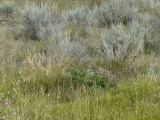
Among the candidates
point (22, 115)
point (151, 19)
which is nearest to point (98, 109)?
point (22, 115)

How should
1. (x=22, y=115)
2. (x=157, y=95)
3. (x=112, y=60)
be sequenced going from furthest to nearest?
(x=112, y=60) → (x=157, y=95) → (x=22, y=115)

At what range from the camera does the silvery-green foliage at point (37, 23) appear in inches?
325

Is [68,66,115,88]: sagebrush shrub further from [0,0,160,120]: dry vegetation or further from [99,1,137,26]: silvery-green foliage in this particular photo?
[99,1,137,26]: silvery-green foliage

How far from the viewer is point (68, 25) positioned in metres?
9.68

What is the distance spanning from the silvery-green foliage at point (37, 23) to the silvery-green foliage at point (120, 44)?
205 centimetres

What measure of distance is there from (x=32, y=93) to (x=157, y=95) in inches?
73.0

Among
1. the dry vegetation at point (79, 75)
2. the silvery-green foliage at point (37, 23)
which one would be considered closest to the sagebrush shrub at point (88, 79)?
the dry vegetation at point (79, 75)

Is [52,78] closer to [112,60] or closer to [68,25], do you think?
[112,60]

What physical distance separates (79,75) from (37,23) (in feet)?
14.8

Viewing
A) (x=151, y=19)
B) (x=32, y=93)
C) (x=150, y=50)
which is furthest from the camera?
(x=151, y=19)

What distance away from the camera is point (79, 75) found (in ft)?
16.6

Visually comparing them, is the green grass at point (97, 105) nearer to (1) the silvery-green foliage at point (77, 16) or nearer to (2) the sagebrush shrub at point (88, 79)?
(2) the sagebrush shrub at point (88, 79)

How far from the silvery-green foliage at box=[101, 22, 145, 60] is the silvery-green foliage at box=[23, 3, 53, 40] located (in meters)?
2.05

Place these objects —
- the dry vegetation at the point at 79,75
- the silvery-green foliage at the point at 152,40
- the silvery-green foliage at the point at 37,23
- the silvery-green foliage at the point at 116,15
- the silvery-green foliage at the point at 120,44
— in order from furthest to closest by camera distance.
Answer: the silvery-green foliage at the point at 116,15 < the silvery-green foliage at the point at 37,23 < the silvery-green foliage at the point at 152,40 < the silvery-green foliage at the point at 120,44 < the dry vegetation at the point at 79,75
